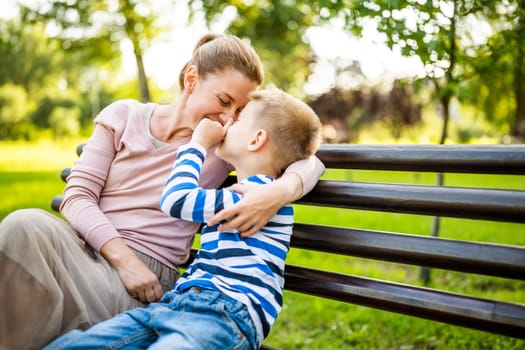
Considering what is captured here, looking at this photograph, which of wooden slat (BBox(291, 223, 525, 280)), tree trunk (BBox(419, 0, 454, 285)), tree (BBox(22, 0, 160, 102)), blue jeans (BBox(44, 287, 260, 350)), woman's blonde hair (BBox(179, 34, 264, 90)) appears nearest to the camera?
blue jeans (BBox(44, 287, 260, 350))

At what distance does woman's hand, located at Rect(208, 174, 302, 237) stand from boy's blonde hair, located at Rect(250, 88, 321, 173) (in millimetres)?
167

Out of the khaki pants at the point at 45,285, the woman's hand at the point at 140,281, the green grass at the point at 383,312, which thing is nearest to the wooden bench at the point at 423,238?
the woman's hand at the point at 140,281

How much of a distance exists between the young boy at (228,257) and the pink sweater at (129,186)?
9.6 inches

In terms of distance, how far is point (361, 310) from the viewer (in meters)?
3.73

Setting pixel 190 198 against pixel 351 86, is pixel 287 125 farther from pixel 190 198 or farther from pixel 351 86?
pixel 351 86

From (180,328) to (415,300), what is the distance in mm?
865

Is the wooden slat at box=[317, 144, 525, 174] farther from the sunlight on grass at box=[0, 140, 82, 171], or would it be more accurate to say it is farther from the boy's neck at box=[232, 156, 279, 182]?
the sunlight on grass at box=[0, 140, 82, 171]

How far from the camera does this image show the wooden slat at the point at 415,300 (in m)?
1.68

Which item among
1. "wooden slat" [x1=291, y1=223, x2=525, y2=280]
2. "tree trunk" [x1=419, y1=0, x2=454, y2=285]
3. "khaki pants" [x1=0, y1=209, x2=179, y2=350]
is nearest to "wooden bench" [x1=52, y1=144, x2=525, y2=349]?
"wooden slat" [x1=291, y1=223, x2=525, y2=280]

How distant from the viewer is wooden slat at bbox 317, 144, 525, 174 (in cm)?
170

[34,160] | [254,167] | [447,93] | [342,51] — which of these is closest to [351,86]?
[342,51]

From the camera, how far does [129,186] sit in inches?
87.4

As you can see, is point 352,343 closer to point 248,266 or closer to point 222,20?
point 248,266

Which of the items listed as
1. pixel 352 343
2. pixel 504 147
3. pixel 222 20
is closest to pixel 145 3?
pixel 222 20
